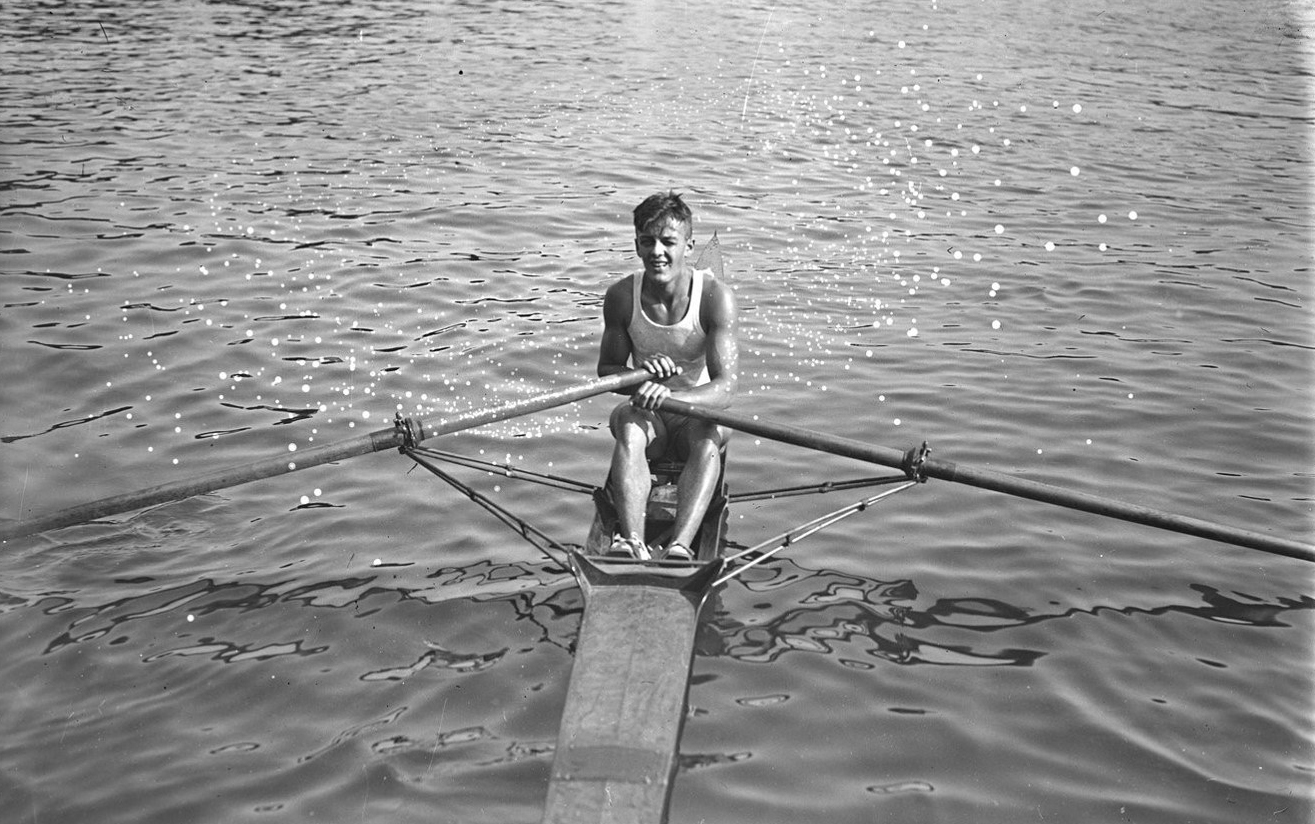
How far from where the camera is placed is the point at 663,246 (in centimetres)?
671

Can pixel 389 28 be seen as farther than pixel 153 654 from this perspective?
Yes

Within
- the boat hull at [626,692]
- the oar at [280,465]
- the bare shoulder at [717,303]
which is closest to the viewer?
the boat hull at [626,692]

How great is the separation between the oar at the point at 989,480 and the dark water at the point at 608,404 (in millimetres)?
581

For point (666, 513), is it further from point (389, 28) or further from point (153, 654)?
point (389, 28)

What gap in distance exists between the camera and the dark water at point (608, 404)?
5.64 m

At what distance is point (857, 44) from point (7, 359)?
54.4 ft

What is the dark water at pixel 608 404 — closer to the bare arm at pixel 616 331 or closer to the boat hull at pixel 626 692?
the boat hull at pixel 626 692

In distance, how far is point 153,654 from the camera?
6359 millimetres

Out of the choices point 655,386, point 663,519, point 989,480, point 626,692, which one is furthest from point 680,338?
point 626,692

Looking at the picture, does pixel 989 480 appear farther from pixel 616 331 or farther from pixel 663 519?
pixel 616 331

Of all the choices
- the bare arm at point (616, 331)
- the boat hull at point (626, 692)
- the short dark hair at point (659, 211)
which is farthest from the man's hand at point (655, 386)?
the boat hull at point (626, 692)

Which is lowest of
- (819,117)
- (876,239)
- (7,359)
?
(7,359)

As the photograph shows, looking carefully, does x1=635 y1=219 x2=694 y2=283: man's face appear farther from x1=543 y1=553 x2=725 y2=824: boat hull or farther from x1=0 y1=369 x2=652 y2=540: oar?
x1=543 y1=553 x2=725 y2=824: boat hull

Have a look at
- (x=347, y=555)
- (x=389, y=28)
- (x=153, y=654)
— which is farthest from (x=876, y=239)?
(x=389, y=28)
